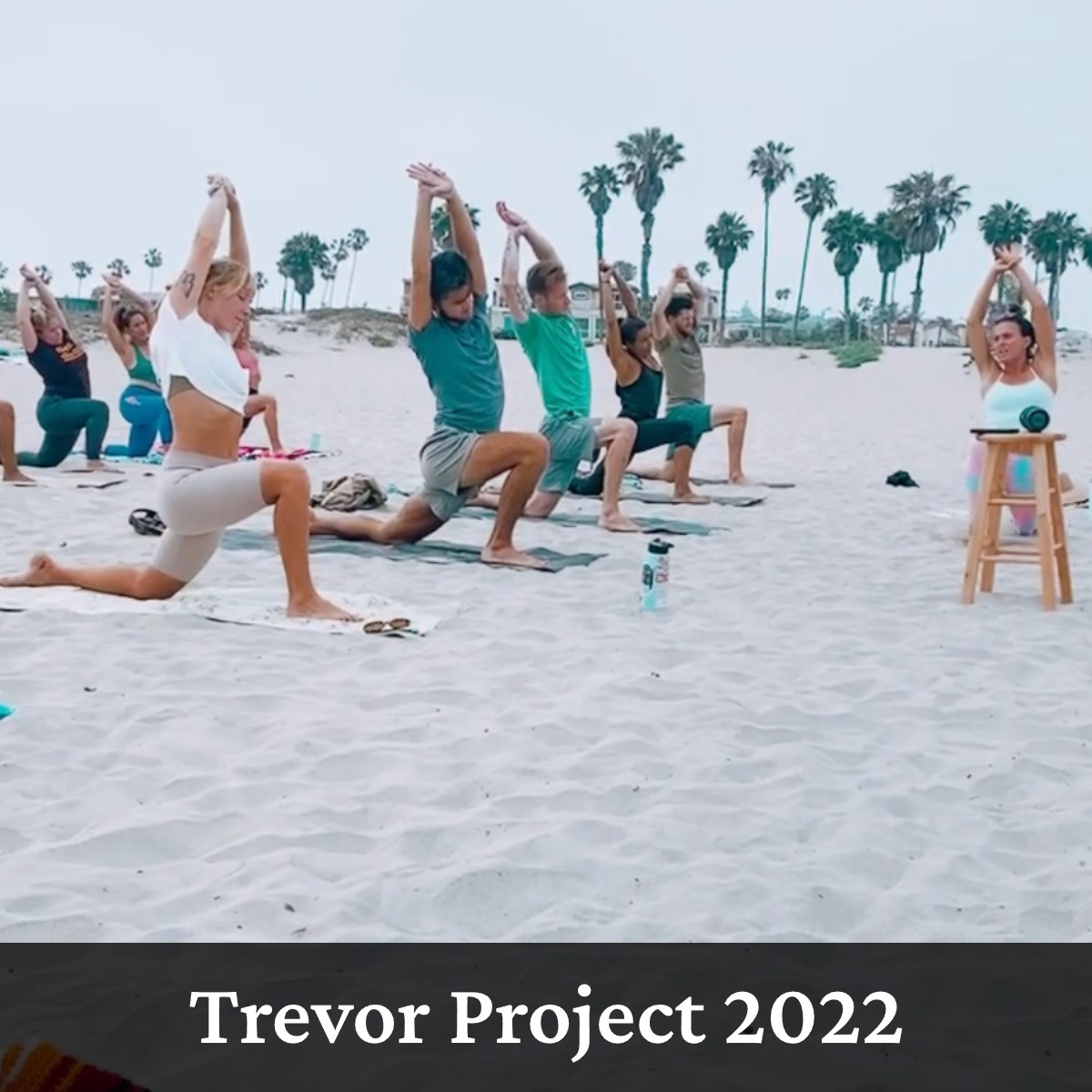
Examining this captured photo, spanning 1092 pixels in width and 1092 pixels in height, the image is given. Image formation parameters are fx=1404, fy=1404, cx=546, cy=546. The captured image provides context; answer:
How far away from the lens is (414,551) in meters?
7.62

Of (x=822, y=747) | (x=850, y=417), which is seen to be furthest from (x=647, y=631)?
(x=850, y=417)

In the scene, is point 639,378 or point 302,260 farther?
point 302,260

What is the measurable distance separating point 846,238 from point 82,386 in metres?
70.3

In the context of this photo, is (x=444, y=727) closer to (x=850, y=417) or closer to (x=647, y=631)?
(x=647, y=631)

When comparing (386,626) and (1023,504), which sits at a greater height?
(1023,504)

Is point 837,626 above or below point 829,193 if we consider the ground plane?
below

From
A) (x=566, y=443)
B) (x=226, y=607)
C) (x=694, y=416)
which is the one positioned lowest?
(x=226, y=607)

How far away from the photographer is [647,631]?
5730mm

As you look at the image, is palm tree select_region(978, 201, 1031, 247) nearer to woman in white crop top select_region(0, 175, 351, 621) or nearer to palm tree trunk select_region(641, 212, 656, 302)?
palm tree trunk select_region(641, 212, 656, 302)

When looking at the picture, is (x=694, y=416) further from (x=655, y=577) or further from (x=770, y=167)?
(x=770, y=167)

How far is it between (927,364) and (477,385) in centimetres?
4144
